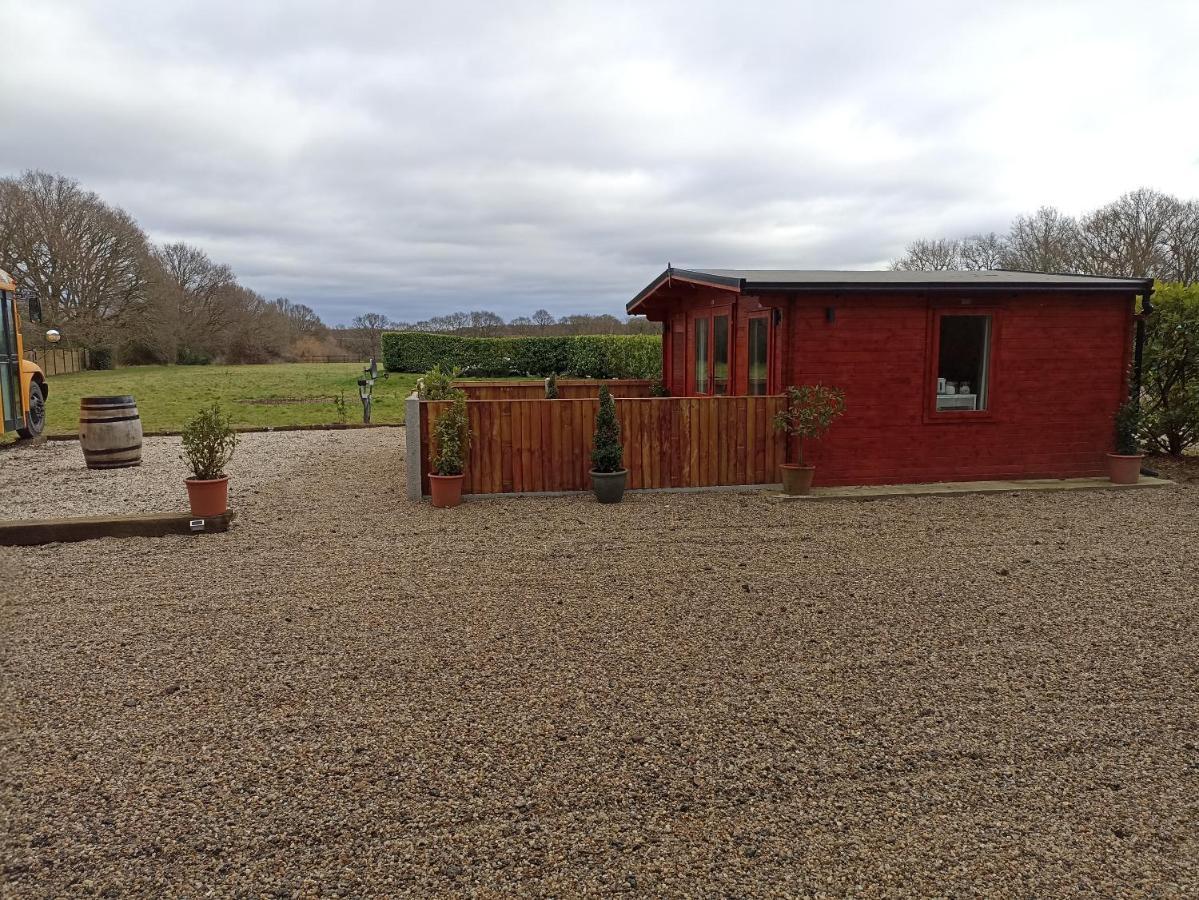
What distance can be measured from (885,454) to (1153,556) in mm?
3302

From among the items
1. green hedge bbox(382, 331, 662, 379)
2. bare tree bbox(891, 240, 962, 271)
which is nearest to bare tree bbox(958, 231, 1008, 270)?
bare tree bbox(891, 240, 962, 271)

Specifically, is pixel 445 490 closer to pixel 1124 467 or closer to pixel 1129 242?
pixel 1124 467

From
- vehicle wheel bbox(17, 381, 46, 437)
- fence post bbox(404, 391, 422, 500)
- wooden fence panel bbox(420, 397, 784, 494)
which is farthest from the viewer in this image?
vehicle wheel bbox(17, 381, 46, 437)

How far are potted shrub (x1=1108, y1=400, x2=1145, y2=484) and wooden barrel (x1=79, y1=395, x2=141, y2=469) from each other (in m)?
12.4

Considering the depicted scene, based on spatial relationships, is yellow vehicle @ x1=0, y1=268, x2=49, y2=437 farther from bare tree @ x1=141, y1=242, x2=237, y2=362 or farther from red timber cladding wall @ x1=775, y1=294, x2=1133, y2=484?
bare tree @ x1=141, y1=242, x2=237, y2=362

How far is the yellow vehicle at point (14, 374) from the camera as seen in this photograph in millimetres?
12305

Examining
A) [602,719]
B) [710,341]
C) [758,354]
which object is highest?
[710,341]

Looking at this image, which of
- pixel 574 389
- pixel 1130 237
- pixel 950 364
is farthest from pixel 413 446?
pixel 1130 237

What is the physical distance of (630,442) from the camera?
29.7 feet

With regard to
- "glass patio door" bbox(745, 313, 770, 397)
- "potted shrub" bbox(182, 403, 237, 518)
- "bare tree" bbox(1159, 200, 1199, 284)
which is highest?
"bare tree" bbox(1159, 200, 1199, 284)

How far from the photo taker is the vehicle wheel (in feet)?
44.2

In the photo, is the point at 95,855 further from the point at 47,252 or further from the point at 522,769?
the point at 47,252

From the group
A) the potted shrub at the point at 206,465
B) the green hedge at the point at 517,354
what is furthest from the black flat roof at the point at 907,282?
the green hedge at the point at 517,354

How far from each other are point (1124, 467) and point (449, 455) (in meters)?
7.78
